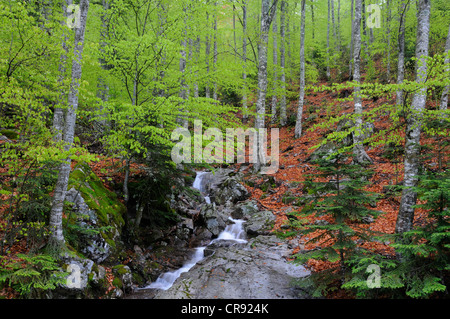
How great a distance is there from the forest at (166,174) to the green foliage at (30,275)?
1.3 inches

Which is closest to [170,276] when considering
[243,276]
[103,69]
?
[243,276]

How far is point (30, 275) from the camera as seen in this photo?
14.7 feet

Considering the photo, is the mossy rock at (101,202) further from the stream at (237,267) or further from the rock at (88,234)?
the stream at (237,267)

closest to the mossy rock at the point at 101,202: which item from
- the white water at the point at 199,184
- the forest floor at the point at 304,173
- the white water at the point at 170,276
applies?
the forest floor at the point at 304,173

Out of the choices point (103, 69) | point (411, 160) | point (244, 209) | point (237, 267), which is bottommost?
point (237, 267)

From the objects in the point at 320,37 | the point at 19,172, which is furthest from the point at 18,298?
the point at 320,37

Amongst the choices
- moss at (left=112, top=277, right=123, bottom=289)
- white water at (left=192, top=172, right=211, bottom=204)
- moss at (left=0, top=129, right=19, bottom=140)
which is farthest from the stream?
moss at (left=0, top=129, right=19, bottom=140)

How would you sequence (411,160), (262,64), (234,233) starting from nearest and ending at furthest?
(411,160) < (234,233) < (262,64)

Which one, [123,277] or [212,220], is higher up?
[212,220]

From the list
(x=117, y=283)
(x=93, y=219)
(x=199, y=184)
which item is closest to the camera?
(x=117, y=283)

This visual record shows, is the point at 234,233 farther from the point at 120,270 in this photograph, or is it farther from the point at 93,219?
the point at 93,219

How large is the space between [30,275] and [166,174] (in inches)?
186

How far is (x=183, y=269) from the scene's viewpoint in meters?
8.40
